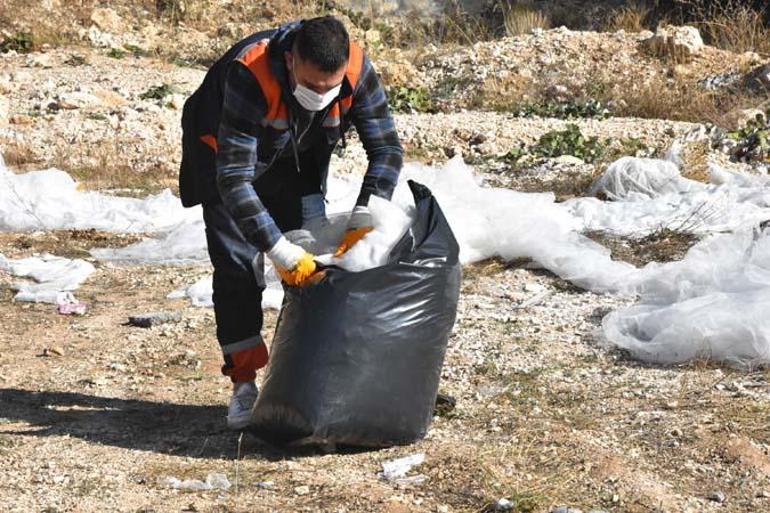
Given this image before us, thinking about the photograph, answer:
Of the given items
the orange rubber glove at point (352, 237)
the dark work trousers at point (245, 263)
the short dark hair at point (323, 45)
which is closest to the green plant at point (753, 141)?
the dark work trousers at point (245, 263)

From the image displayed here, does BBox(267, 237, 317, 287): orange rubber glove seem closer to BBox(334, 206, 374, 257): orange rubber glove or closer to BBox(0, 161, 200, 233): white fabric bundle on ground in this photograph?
BBox(334, 206, 374, 257): orange rubber glove

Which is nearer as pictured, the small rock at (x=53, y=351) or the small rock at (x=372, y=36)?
the small rock at (x=53, y=351)

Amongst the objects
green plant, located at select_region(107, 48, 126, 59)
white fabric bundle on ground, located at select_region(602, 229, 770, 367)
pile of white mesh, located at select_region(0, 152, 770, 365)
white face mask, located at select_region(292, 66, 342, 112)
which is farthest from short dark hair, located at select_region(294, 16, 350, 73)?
green plant, located at select_region(107, 48, 126, 59)

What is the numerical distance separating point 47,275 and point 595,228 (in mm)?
2663

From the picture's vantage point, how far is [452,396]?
429cm

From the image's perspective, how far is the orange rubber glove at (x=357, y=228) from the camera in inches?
147

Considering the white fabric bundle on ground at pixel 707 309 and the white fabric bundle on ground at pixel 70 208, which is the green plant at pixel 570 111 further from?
the white fabric bundle on ground at pixel 707 309

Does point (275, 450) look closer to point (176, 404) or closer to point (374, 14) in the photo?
point (176, 404)

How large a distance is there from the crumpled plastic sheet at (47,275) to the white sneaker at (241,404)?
1.84m

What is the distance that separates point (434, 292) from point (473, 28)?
35.8 feet

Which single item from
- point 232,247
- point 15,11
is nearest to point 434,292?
point 232,247

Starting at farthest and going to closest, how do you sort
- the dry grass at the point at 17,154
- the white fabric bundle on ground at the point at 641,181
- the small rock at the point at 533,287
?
the dry grass at the point at 17,154, the white fabric bundle on ground at the point at 641,181, the small rock at the point at 533,287

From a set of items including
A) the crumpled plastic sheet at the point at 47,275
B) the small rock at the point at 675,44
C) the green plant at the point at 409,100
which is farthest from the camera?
the small rock at the point at 675,44

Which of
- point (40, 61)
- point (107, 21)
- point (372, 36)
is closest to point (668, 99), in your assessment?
point (372, 36)
